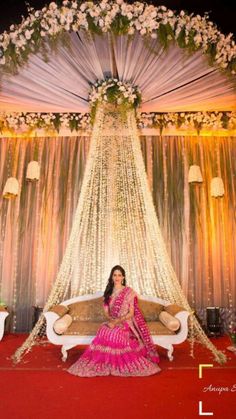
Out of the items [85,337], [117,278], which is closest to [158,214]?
[117,278]

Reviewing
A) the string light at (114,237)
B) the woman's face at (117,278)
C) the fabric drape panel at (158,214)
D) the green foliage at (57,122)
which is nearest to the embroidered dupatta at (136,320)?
the woman's face at (117,278)

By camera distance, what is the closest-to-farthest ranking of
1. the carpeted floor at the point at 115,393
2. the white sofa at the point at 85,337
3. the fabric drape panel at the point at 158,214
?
the carpeted floor at the point at 115,393
the white sofa at the point at 85,337
the fabric drape panel at the point at 158,214

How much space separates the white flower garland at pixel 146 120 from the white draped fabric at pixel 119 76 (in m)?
1.02

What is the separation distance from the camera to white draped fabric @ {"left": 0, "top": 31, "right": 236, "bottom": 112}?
334 centimetres

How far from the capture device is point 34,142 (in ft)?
21.0

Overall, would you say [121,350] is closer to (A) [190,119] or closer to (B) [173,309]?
(B) [173,309]

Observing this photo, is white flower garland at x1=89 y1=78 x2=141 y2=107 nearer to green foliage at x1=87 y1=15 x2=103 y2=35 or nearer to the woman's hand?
green foliage at x1=87 y1=15 x2=103 y2=35

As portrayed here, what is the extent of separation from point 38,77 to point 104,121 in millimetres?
991

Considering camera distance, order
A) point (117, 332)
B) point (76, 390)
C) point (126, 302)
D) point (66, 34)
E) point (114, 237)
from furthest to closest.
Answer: point (114, 237) < point (126, 302) < point (117, 332) < point (66, 34) < point (76, 390)

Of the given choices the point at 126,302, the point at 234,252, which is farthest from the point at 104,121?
the point at 234,252

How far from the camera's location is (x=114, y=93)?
387 centimetres

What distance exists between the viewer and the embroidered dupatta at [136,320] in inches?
150

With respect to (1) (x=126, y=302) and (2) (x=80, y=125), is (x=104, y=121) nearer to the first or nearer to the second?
(2) (x=80, y=125)

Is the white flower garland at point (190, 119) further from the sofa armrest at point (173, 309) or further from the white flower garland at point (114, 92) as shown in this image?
the sofa armrest at point (173, 309)
